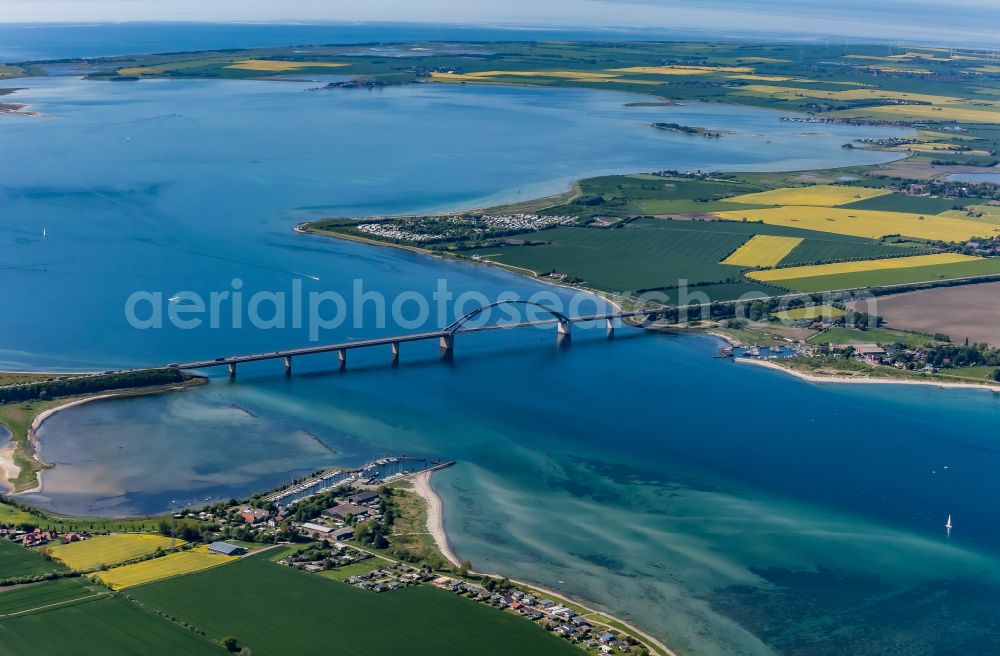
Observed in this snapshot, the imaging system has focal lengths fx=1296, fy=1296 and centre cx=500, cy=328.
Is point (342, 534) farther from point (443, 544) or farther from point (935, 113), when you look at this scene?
point (935, 113)

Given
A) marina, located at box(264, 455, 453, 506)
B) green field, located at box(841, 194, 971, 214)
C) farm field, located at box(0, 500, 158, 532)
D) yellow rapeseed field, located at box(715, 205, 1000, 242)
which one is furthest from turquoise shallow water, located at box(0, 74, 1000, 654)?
green field, located at box(841, 194, 971, 214)

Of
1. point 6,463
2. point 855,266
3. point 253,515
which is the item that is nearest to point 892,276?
point 855,266

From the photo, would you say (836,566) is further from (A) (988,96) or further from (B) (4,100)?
(A) (988,96)

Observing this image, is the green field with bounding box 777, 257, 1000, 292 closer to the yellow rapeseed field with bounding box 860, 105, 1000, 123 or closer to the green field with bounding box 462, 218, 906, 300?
the green field with bounding box 462, 218, 906, 300

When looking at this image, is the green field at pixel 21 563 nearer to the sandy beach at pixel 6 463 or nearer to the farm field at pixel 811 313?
the sandy beach at pixel 6 463

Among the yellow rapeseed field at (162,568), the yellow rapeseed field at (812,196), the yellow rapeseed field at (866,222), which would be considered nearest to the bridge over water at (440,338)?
the yellow rapeseed field at (162,568)

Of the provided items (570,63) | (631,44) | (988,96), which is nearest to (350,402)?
(988,96)
